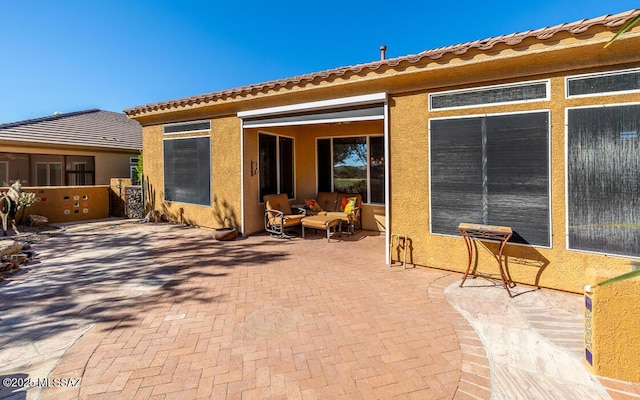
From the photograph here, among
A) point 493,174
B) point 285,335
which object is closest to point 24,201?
point 285,335

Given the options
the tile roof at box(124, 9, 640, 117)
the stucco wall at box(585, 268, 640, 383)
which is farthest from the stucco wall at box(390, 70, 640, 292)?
the stucco wall at box(585, 268, 640, 383)

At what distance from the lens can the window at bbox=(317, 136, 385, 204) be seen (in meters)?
9.57

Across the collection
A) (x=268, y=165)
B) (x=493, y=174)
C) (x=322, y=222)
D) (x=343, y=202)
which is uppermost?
(x=268, y=165)

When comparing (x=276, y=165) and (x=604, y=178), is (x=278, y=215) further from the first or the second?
(x=604, y=178)

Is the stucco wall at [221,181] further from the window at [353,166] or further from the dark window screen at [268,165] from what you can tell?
the window at [353,166]

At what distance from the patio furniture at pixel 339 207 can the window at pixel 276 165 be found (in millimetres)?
1053

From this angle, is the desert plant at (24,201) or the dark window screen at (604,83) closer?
the dark window screen at (604,83)

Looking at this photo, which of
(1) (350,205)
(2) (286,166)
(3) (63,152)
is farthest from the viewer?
(3) (63,152)

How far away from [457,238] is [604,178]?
7.56ft

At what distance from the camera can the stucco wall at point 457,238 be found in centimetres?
470

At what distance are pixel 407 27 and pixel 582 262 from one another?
1512 cm

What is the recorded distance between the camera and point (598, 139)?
444 cm

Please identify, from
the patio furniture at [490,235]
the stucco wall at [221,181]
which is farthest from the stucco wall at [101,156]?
A: the patio furniture at [490,235]

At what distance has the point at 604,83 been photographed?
174 inches
